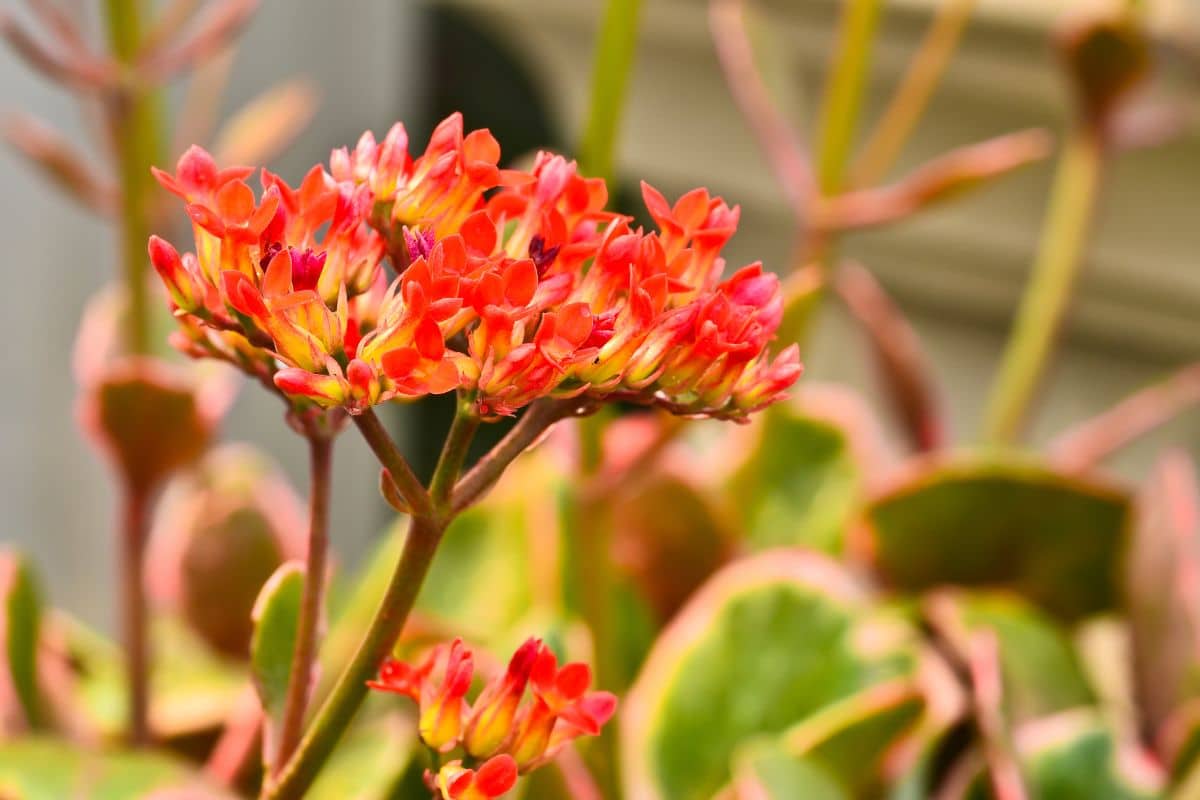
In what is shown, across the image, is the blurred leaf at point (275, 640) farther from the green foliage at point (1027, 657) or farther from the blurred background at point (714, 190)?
the blurred background at point (714, 190)

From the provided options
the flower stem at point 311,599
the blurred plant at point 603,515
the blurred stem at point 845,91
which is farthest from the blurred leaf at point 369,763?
the blurred stem at point 845,91

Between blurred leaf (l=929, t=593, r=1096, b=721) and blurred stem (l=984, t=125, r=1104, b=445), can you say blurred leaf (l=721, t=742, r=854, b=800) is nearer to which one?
blurred leaf (l=929, t=593, r=1096, b=721)

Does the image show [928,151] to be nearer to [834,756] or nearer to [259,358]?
[834,756]

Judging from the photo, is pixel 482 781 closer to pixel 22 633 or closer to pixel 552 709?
pixel 552 709

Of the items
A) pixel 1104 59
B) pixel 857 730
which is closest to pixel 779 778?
pixel 857 730

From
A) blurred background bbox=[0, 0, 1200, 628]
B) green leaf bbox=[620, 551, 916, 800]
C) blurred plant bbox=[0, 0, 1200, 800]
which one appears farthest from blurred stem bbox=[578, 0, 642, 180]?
blurred background bbox=[0, 0, 1200, 628]

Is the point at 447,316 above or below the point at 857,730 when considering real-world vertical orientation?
above

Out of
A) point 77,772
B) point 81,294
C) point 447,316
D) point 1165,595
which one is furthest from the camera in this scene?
point 81,294
